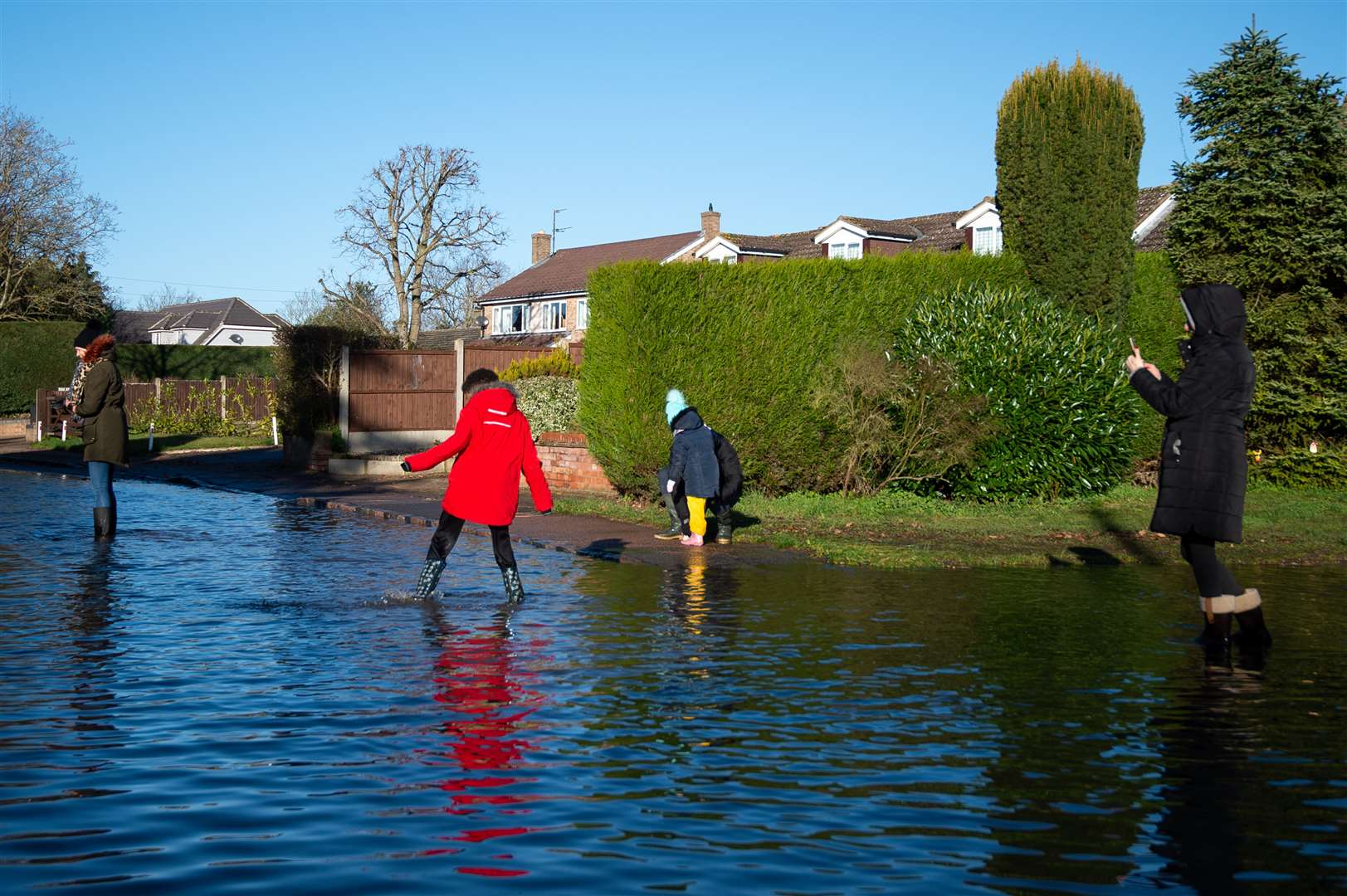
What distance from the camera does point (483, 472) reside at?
1058 centimetres

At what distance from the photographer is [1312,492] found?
2022cm

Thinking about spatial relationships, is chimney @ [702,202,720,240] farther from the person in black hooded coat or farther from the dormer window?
the person in black hooded coat

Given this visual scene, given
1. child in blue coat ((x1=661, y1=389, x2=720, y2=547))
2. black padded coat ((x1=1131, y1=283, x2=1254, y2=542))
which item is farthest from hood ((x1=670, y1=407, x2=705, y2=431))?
black padded coat ((x1=1131, y1=283, x2=1254, y2=542))

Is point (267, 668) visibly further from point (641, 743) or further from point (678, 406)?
point (678, 406)

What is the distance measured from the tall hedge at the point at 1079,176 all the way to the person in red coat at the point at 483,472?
12982 mm

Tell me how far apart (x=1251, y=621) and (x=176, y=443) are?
30.8 m

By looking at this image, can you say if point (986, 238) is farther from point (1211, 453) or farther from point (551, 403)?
point (1211, 453)

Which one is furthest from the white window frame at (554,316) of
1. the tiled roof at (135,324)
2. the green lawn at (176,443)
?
the tiled roof at (135,324)

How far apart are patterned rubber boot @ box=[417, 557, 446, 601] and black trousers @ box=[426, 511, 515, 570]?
0.04 meters

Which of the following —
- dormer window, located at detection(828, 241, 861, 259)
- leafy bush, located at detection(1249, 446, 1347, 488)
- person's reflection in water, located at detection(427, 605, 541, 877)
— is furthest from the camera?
dormer window, located at detection(828, 241, 861, 259)

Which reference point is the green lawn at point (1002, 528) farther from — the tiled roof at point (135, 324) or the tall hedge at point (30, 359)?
the tiled roof at point (135, 324)

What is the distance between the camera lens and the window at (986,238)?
44.5 meters

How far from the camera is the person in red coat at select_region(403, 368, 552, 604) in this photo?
34.6 feet

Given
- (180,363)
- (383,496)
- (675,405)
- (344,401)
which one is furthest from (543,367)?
(180,363)
